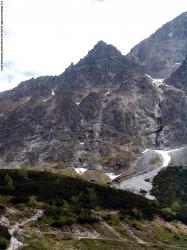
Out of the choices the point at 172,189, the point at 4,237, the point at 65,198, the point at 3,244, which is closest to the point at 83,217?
the point at 65,198

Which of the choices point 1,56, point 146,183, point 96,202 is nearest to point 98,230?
point 96,202

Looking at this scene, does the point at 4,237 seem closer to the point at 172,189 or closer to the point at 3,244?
the point at 3,244

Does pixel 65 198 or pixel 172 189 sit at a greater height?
pixel 65 198

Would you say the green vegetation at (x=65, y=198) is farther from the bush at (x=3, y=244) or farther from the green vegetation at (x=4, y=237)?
the bush at (x=3, y=244)

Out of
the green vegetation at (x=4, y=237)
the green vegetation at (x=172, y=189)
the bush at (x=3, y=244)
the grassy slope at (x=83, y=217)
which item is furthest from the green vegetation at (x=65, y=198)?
the green vegetation at (x=172, y=189)

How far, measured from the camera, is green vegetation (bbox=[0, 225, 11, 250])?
5774 centimetres

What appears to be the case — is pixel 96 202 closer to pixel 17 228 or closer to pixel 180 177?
pixel 17 228

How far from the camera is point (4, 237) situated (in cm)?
6053

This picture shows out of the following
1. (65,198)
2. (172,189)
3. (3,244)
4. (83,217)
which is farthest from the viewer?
(172,189)

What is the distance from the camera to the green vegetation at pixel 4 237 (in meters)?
57.7

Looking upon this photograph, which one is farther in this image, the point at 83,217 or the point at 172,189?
the point at 172,189

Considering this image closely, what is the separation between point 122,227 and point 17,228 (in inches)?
811

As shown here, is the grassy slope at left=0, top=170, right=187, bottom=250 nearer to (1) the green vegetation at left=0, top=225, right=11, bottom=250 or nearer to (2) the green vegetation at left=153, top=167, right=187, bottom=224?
(1) the green vegetation at left=0, top=225, right=11, bottom=250

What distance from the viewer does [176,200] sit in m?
147
